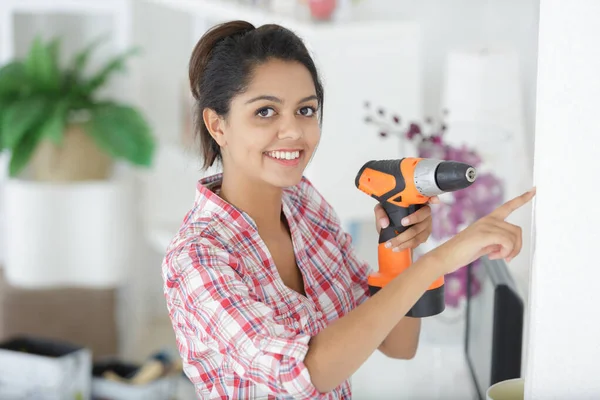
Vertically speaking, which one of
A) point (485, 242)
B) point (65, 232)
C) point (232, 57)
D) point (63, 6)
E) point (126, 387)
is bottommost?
point (126, 387)

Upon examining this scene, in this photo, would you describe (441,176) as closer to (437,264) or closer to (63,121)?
(437,264)

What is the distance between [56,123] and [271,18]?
110cm

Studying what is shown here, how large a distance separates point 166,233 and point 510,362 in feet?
6.75

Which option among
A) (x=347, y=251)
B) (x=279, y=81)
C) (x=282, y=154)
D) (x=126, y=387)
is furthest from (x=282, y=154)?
(x=126, y=387)

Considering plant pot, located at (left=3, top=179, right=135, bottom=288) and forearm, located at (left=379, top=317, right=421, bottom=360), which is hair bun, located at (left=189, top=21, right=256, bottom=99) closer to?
forearm, located at (left=379, top=317, right=421, bottom=360)

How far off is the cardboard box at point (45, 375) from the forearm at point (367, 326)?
1.90 m

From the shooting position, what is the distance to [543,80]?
1.05 m

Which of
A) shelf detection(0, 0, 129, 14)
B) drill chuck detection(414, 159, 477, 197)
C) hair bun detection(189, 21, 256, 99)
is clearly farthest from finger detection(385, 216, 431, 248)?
shelf detection(0, 0, 129, 14)

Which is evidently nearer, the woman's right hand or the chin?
the woman's right hand

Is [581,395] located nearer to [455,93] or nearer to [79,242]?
[455,93]

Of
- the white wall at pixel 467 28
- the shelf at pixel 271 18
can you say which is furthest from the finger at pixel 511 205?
the white wall at pixel 467 28

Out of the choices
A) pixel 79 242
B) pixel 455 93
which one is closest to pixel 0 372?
pixel 79 242

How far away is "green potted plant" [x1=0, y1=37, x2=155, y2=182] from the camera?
321cm

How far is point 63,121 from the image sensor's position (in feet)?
10.5
